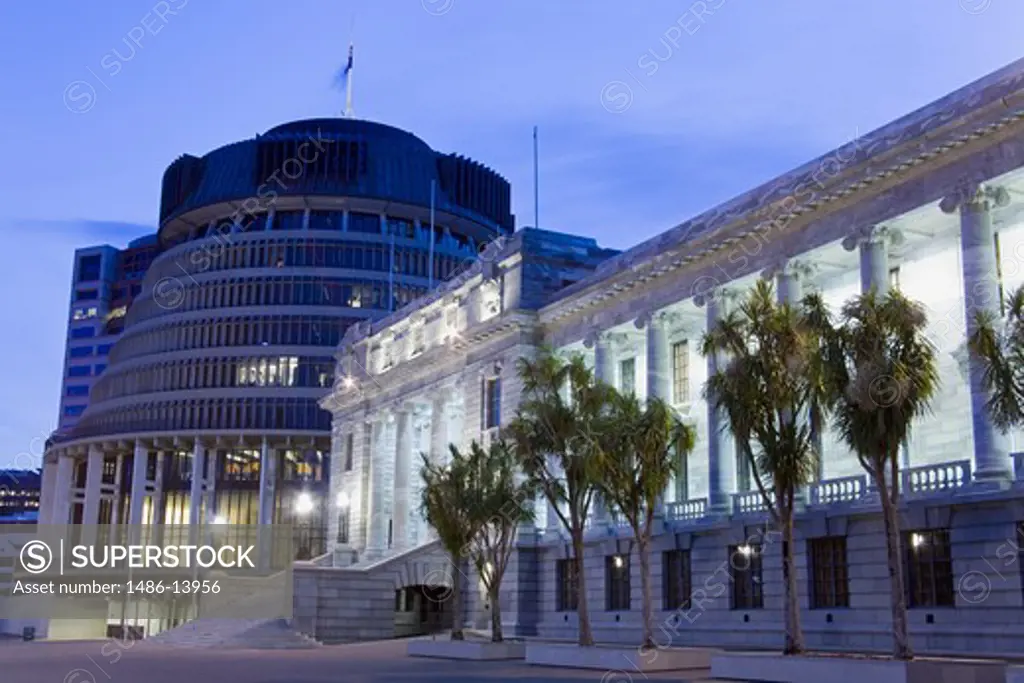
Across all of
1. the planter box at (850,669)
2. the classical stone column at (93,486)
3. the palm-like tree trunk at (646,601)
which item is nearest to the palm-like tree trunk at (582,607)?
the palm-like tree trunk at (646,601)

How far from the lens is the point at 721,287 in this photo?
50.1 metres

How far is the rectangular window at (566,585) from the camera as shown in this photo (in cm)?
5788

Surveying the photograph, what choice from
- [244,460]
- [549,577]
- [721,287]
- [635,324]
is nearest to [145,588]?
[244,460]

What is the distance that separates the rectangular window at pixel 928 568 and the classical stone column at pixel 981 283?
2764mm

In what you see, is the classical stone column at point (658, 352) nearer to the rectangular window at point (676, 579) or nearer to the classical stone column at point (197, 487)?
the rectangular window at point (676, 579)

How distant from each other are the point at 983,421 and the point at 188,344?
10063 centimetres

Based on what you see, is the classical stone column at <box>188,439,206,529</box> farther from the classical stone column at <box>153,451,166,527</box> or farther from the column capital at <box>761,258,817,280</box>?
the column capital at <box>761,258,817,280</box>

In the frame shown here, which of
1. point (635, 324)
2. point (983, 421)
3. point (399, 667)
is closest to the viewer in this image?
point (983, 421)

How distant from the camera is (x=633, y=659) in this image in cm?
3472

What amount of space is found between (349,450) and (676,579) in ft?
143

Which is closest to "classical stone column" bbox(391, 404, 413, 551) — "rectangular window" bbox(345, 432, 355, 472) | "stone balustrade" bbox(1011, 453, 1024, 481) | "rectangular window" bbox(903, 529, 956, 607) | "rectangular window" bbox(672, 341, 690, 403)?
"rectangular window" bbox(345, 432, 355, 472)

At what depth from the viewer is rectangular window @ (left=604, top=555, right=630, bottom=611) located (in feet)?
175

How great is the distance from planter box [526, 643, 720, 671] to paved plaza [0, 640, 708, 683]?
977 mm

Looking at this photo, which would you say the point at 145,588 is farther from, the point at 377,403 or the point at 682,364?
the point at 682,364
